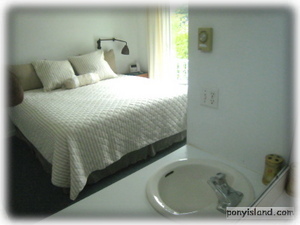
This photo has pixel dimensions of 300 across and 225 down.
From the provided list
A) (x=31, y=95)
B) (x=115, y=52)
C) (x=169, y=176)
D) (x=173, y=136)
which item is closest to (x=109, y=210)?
(x=169, y=176)

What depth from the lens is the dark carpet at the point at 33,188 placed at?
1.70 meters

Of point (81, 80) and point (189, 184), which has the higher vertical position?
point (81, 80)

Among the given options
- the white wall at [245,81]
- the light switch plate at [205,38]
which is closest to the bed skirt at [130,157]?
the white wall at [245,81]

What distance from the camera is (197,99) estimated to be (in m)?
1.11

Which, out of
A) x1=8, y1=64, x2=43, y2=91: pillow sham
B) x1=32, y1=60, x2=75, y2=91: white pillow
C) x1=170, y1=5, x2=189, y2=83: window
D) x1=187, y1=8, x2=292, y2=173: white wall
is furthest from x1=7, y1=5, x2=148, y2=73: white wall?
x1=187, y1=8, x2=292, y2=173: white wall

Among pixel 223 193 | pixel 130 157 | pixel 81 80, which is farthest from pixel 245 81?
pixel 81 80

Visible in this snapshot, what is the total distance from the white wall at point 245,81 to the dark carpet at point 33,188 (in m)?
1.24

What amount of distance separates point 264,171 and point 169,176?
1.30ft

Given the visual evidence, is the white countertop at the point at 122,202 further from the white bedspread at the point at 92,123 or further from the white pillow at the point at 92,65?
the white pillow at the point at 92,65

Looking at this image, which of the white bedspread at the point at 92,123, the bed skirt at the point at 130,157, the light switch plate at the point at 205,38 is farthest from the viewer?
the bed skirt at the point at 130,157

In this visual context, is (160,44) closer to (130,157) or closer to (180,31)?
(180,31)

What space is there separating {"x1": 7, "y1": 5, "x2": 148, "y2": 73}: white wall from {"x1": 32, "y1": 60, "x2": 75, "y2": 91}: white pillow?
1.14 ft

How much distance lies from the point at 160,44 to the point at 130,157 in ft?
6.91

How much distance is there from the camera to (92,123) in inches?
70.6
